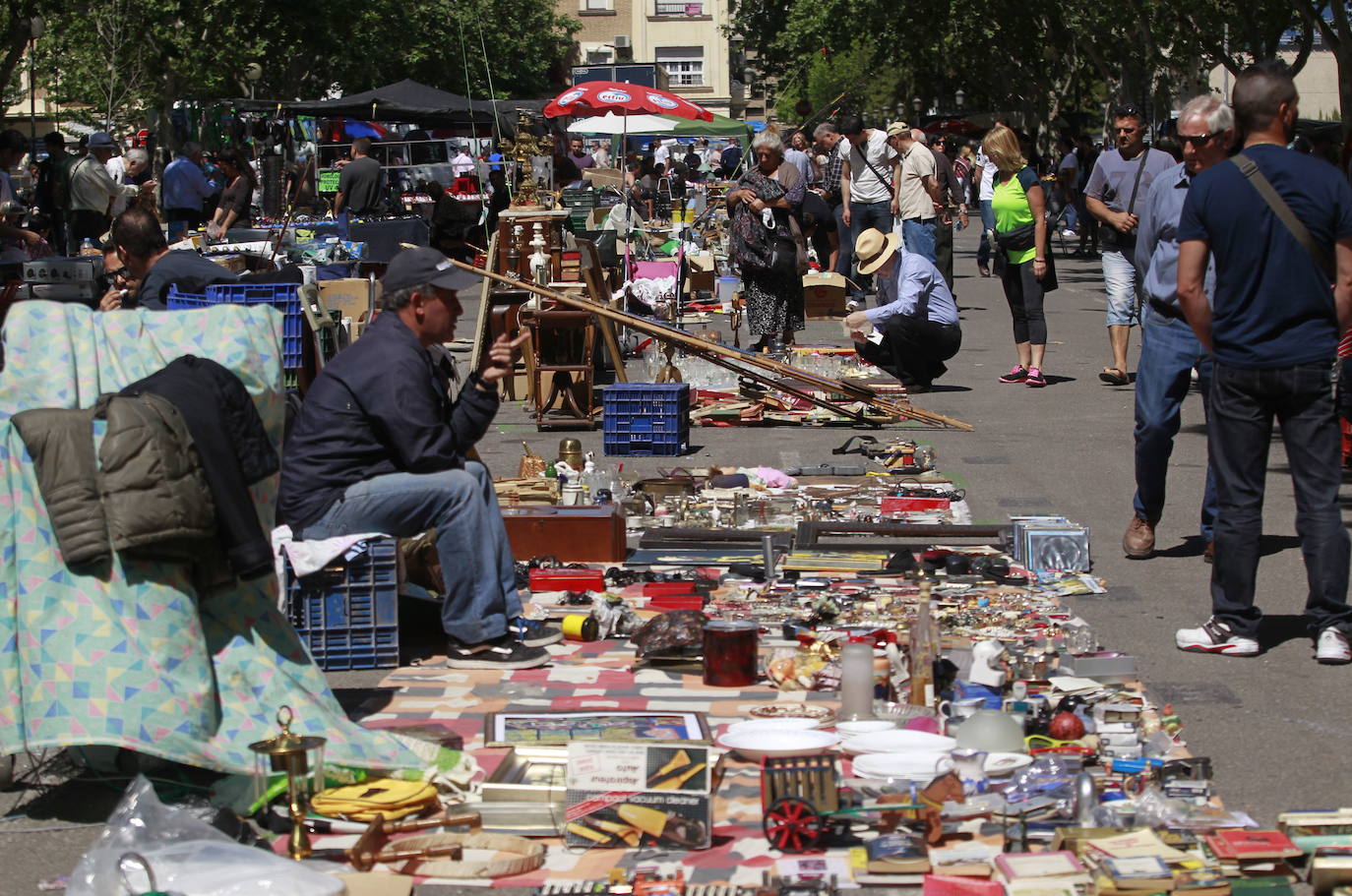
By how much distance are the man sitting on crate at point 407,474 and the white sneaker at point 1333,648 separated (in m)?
2.99

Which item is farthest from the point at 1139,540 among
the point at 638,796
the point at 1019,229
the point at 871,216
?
the point at 871,216

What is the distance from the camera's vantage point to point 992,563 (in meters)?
7.71

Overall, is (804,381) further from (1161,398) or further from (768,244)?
(1161,398)

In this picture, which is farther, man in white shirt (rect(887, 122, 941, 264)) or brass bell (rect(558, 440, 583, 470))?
man in white shirt (rect(887, 122, 941, 264))

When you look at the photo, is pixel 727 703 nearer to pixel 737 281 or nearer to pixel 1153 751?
pixel 1153 751

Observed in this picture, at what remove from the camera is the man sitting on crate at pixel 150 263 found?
8711 millimetres

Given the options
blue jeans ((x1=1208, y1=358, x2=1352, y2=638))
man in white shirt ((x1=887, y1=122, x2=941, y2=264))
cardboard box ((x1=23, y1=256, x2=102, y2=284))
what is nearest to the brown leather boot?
blue jeans ((x1=1208, y1=358, x2=1352, y2=638))

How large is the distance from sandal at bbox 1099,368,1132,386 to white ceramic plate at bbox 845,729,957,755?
345 inches

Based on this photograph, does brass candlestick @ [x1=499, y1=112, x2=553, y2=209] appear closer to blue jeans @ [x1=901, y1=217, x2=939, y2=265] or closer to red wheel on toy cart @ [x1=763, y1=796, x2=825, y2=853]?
blue jeans @ [x1=901, y1=217, x2=939, y2=265]

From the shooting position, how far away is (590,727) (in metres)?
5.44

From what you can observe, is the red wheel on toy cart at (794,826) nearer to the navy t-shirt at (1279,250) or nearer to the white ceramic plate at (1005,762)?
the white ceramic plate at (1005,762)

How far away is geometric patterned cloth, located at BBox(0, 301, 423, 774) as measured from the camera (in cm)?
478

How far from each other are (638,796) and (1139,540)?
4190 millimetres

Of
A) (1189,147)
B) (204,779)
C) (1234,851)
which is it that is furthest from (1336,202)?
(204,779)
